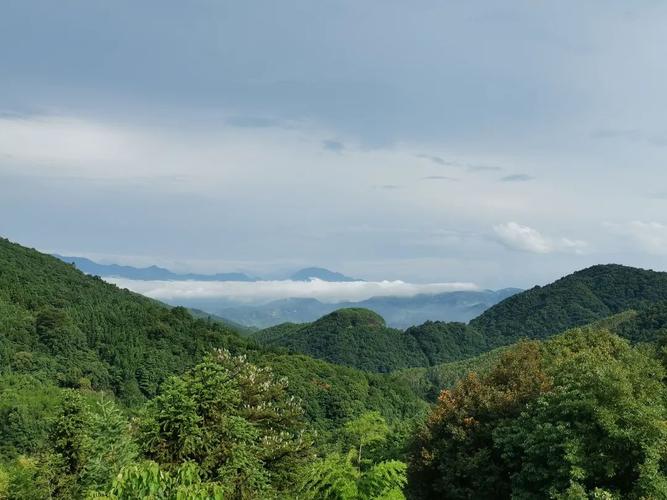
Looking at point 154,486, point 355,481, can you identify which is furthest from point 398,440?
point 154,486

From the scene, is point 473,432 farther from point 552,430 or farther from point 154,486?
point 154,486

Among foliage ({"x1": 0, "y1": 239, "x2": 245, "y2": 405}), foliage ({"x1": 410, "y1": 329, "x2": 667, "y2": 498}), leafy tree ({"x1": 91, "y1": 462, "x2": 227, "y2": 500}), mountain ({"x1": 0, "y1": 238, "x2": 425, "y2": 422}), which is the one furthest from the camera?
foliage ({"x1": 0, "y1": 239, "x2": 245, "y2": 405})

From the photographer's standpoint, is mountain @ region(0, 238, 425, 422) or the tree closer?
the tree

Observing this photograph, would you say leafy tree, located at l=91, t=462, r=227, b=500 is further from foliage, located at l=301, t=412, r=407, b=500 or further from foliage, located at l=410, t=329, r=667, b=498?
foliage, located at l=410, t=329, r=667, b=498

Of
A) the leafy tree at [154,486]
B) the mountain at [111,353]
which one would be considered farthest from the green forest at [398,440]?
the mountain at [111,353]

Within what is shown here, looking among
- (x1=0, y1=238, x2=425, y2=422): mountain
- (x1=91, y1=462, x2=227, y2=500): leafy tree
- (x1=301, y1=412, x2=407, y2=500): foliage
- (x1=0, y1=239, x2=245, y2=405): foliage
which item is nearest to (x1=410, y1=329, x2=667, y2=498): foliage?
(x1=301, y1=412, x2=407, y2=500): foliage

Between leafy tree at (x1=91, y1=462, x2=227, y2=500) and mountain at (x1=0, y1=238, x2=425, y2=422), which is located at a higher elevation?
leafy tree at (x1=91, y1=462, x2=227, y2=500)

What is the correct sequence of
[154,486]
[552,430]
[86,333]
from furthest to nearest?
[86,333], [552,430], [154,486]

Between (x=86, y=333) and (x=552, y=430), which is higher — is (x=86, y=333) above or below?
below

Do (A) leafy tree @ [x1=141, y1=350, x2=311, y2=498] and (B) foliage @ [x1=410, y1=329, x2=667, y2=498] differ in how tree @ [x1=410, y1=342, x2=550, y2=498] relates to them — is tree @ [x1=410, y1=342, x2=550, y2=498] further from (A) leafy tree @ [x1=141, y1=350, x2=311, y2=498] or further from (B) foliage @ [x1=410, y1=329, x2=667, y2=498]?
(A) leafy tree @ [x1=141, y1=350, x2=311, y2=498]

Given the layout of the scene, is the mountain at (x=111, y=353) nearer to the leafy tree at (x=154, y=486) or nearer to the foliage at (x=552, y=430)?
the foliage at (x=552, y=430)

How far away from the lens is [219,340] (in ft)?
487

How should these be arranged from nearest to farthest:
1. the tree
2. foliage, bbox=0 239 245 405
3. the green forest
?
the green forest → the tree → foliage, bbox=0 239 245 405

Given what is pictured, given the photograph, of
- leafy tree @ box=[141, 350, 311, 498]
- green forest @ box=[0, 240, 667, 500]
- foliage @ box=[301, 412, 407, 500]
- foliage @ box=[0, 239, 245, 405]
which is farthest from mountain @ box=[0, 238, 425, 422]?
foliage @ box=[301, 412, 407, 500]
